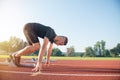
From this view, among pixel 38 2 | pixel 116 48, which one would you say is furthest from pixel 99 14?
pixel 38 2

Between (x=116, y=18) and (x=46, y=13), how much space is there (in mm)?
766

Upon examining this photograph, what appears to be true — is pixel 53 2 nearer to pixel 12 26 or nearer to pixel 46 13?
pixel 46 13

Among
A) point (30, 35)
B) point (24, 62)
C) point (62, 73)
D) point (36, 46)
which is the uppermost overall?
point (30, 35)

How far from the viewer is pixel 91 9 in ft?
13.1

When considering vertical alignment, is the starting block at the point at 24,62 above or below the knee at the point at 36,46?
below

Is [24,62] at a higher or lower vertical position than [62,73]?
higher

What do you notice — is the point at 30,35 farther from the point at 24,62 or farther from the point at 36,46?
the point at 24,62

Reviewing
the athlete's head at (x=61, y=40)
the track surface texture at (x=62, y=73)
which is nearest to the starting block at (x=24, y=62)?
the track surface texture at (x=62, y=73)

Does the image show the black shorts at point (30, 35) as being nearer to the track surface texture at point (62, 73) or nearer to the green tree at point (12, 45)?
the green tree at point (12, 45)

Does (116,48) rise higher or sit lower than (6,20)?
lower

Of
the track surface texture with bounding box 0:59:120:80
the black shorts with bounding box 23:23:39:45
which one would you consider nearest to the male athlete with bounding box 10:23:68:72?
the black shorts with bounding box 23:23:39:45

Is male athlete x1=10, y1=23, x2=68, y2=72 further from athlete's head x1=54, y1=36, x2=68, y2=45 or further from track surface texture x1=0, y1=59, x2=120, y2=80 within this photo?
track surface texture x1=0, y1=59, x2=120, y2=80

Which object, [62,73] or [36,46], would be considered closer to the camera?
[36,46]

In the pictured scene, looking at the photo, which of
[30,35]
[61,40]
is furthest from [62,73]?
[30,35]
